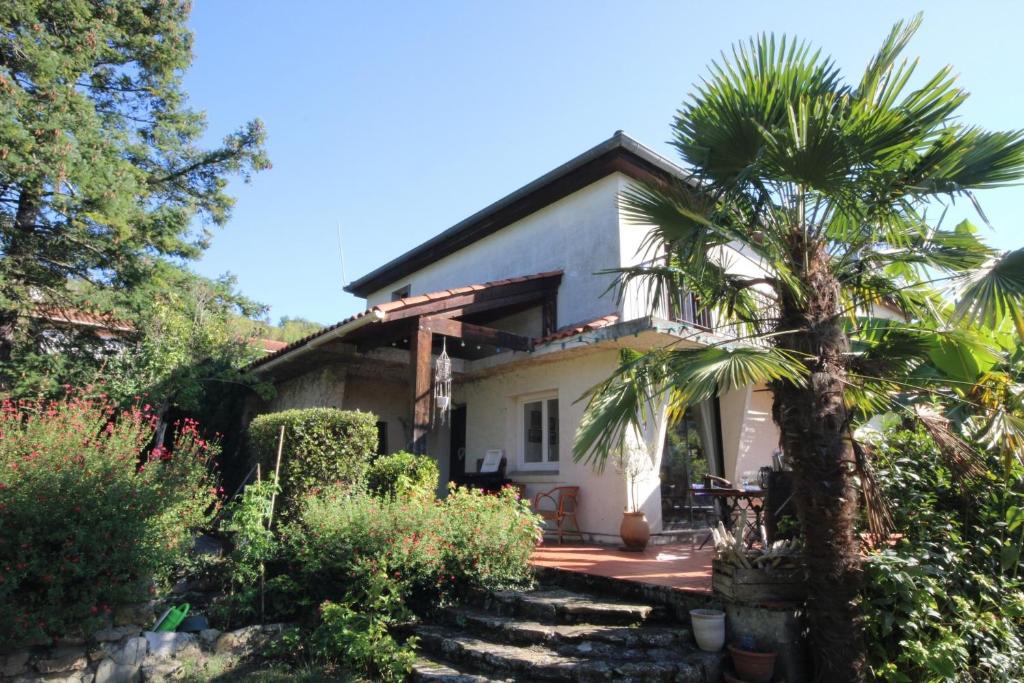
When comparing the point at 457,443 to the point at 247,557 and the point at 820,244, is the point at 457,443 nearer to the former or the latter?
the point at 247,557

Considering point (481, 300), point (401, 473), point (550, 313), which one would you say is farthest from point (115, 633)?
point (550, 313)

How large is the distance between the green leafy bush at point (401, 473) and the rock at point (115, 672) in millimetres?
2748

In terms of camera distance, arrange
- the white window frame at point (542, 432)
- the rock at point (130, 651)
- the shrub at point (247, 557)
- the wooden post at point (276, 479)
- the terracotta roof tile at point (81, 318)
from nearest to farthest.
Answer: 1. the rock at point (130, 651)
2. the shrub at point (247, 557)
3. the wooden post at point (276, 479)
4. the white window frame at point (542, 432)
5. the terracotta roof tile at point (81, 318)

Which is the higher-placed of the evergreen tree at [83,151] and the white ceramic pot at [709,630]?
the evergreen tree at [83,151]

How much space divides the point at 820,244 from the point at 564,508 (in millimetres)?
5547

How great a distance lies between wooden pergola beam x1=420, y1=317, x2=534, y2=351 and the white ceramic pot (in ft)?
16.4

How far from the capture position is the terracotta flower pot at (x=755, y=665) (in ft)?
13.4

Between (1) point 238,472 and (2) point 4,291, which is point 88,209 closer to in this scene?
(2) point 4,291

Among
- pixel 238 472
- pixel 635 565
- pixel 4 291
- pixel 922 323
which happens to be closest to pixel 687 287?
pixel 922 323

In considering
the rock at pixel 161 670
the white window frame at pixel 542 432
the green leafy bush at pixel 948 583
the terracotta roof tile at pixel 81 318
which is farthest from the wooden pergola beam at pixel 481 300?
the terracotta roof tile at pixel 81 318

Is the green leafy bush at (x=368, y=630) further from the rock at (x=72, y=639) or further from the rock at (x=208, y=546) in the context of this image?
the rock at (x=208, y=546)

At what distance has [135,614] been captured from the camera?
5.34 m

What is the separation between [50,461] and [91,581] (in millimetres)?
1180

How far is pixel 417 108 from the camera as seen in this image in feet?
28.4
